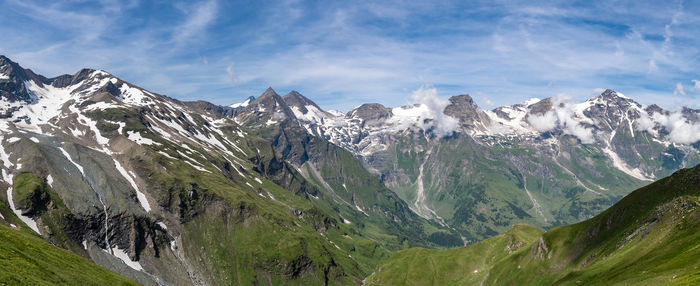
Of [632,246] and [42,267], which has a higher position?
[42,267]

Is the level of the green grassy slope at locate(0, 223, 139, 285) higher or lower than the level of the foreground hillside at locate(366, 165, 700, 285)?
higher

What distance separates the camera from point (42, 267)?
3063 inches

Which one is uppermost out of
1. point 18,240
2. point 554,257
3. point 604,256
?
point 18,240

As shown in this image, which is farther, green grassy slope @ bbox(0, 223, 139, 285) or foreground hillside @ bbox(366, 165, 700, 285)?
foreground hillside @ bbox(366, 165, 700, 285)

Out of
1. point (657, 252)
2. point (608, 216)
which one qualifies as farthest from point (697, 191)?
point (657, 252)

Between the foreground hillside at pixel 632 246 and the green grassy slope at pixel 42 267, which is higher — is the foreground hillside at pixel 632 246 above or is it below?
below

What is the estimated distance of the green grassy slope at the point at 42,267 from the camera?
6812 centimetres

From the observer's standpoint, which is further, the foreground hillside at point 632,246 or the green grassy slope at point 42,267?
the foreground hillside at point 632,246

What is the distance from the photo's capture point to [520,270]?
171625 millimetres

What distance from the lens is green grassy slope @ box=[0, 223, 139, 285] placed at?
6812 cm

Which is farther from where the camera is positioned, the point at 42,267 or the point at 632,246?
the point at 632,246

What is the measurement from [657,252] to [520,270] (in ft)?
277

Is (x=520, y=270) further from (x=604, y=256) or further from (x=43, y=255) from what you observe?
(x=43, y=255)

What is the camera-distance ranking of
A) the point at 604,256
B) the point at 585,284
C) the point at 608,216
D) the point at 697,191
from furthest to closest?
the point at 608,216 < the point at 604,256 < the point at 697,191 < the point at 585,284
